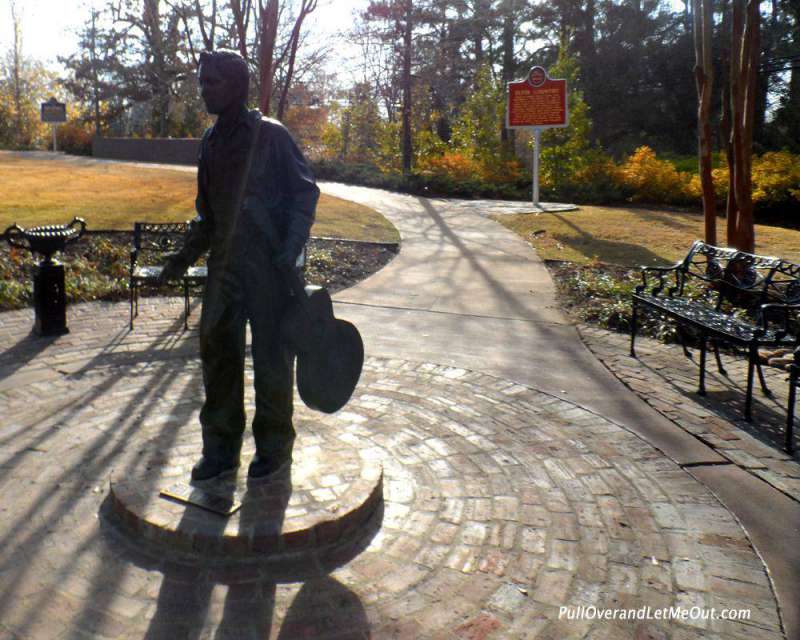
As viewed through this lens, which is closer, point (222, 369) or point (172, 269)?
point (222, 369)

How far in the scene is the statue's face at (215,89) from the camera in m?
3.56

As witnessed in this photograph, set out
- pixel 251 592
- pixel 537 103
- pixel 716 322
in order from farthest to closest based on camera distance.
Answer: pixel 537 103 < pixel 716 322 < pixel 251 592

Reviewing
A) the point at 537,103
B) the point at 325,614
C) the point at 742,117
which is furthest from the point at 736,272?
the point at 537,103

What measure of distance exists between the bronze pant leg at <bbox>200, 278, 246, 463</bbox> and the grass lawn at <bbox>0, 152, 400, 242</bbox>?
8955 millimetres

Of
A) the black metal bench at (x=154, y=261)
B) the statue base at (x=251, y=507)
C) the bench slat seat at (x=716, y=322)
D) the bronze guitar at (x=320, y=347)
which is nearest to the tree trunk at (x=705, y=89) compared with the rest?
the bench slat seat at (x=716, y=322)

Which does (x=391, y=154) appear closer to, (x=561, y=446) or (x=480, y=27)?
(x=480, y=27)

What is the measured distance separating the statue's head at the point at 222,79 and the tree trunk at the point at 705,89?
916 centimetres

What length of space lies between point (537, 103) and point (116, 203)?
37.6ft

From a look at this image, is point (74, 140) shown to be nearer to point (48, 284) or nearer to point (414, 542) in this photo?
point (48, 284)

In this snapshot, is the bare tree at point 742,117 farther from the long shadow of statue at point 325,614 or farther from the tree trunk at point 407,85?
the tree trunk at point 407,85

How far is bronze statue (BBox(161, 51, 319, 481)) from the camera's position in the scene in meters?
3.69

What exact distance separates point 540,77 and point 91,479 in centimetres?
1825

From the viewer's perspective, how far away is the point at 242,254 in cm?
375

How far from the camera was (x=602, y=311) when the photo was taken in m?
8.72
